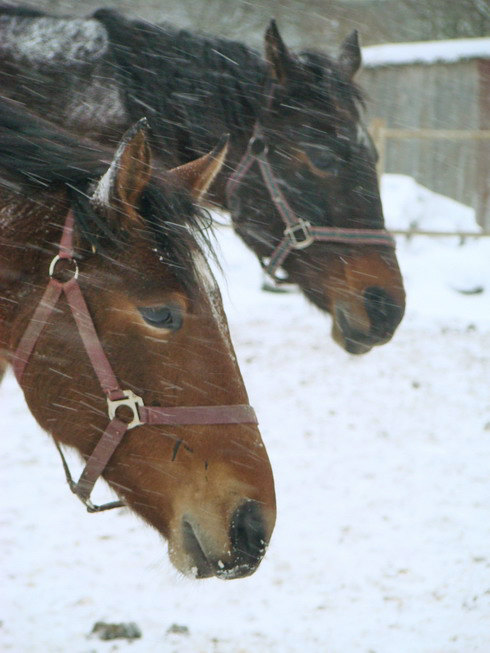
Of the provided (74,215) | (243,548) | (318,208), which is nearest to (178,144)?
(318,208)

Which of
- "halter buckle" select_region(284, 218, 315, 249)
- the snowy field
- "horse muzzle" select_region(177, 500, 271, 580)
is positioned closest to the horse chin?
"halter buckle" select_region(284, 218, 315, 249)

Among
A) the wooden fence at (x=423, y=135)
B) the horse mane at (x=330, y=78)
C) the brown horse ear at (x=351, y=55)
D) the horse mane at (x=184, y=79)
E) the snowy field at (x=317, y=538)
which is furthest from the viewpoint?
the wooden fence at (x=423, y=135)

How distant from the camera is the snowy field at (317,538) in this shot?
9.09 ft

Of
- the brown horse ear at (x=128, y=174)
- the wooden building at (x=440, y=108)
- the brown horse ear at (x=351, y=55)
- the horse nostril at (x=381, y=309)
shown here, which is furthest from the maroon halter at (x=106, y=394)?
the wooden building at (x=440, y=108)

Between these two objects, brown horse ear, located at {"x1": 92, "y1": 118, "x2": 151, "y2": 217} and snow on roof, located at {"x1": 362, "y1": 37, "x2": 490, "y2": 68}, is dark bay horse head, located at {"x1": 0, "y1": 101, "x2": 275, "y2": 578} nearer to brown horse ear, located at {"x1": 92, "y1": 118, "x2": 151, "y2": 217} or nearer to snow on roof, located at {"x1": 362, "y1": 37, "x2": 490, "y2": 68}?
brown horse ear, located at {"x1": 92, "y1": 118, "x2": 151, "y2": 217}

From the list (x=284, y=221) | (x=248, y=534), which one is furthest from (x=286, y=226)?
(x=248, y=534)

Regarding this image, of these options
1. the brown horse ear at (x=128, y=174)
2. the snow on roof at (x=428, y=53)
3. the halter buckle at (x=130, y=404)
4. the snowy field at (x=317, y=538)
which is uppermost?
the brown horse ear at (x=128, y=174)

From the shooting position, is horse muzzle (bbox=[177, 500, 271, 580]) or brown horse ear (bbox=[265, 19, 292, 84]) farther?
brown horse ear (bbox=[265, 19, 292, 84])

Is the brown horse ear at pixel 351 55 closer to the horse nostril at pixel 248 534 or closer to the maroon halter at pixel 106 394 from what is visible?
the maroon halter at pixel 106 394

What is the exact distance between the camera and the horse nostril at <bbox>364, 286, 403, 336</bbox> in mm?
3449

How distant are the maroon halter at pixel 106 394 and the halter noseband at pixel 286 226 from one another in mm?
1923

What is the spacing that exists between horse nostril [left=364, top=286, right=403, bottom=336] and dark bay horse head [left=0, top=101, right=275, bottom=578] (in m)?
1.78

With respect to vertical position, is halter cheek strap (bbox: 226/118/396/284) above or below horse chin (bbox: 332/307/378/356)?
above

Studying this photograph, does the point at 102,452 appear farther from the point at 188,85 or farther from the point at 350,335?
the point at 188,85
